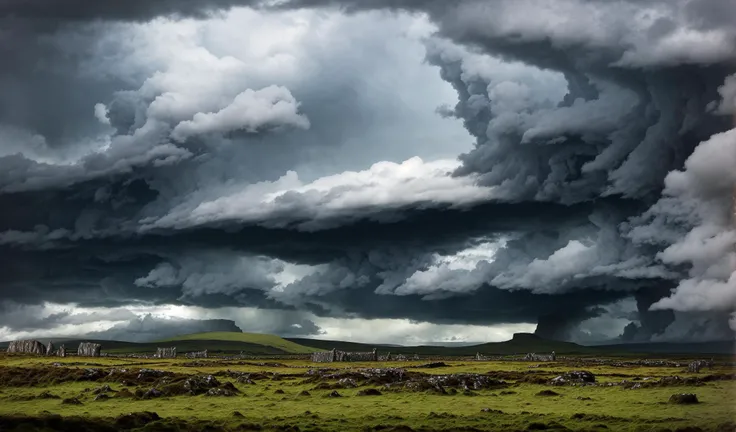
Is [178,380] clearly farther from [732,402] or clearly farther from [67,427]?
[732,402]

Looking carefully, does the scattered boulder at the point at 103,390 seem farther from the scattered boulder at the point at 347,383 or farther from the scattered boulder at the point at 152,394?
the scattered boulder at the point at 347,383

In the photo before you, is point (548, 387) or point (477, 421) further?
point (548, 387)

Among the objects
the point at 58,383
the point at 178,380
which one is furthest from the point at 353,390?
the point at 58,383

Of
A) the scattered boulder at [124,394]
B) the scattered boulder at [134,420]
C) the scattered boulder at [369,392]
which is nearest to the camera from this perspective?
the scattered boulder at [134,420]

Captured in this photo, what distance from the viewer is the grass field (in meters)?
57.3

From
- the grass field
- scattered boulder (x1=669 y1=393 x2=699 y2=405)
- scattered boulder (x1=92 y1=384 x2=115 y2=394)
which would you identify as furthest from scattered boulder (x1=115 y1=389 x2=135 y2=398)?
scattered boulder (x1=669 y1=393 x2=699 y2=405)

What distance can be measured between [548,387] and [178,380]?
44149 millimetres

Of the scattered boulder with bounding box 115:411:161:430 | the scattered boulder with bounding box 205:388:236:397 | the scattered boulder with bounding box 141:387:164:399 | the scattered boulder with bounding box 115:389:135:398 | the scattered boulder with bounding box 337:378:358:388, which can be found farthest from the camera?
the scattered boulder with bounding box 337:378:358:388

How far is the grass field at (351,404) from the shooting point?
57344 mm

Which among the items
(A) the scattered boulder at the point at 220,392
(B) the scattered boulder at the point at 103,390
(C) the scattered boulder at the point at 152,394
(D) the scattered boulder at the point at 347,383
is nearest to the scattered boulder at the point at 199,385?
(A) the scattered boulder at the point at 220,392

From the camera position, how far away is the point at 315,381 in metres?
106

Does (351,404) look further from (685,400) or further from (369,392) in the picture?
(685,400)

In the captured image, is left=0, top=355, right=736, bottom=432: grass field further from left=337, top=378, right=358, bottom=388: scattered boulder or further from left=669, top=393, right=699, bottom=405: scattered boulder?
left=669, top=393, right=699, bottom=405: scattered boulder

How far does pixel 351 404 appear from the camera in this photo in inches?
3004
